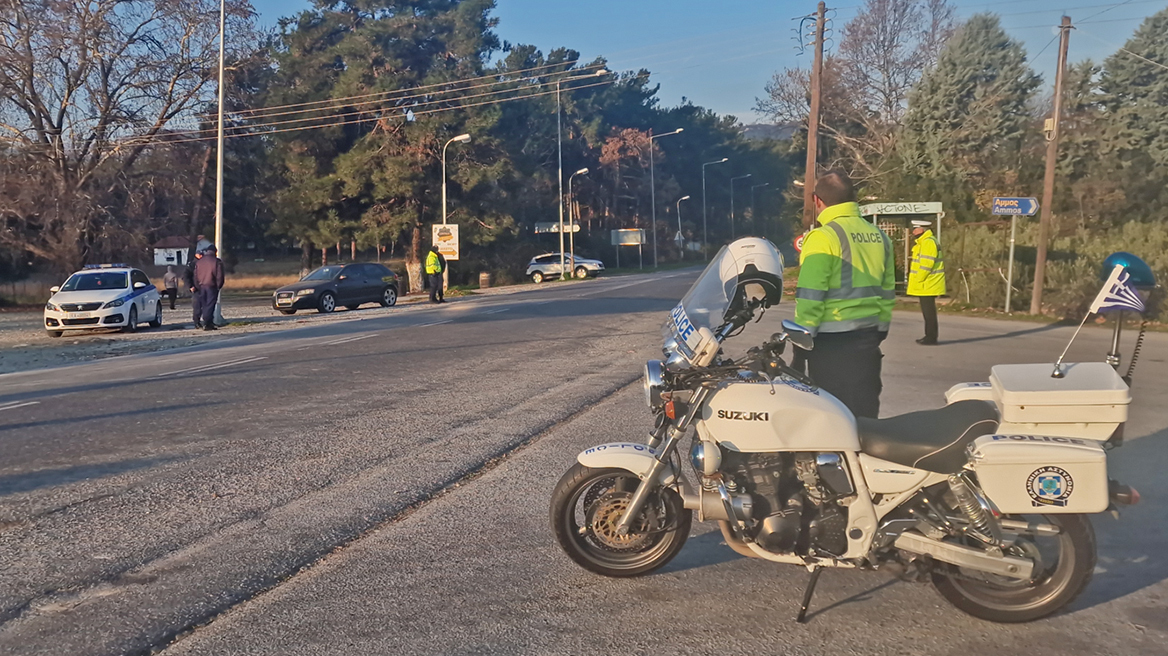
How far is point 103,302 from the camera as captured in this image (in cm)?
2203

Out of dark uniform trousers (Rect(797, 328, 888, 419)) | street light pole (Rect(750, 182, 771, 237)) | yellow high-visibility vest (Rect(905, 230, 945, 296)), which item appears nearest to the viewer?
dark uniform trousers (Rect(797, 328, 888, 419))

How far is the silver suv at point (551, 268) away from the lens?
184ft

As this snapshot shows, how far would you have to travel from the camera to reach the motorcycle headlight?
14.6ft

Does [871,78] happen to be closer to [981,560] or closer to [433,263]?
[433,263]

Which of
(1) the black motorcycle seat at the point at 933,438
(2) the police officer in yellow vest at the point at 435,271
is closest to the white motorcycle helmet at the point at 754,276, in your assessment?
(1) the black motorcycle seat at the point at 933,438

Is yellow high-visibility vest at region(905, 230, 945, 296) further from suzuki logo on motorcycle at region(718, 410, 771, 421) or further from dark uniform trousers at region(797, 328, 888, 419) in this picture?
suzuki logo on motorcycle at region(718, 410, 771, 421)

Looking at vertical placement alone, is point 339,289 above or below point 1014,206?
below

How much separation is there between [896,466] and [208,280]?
790 inches

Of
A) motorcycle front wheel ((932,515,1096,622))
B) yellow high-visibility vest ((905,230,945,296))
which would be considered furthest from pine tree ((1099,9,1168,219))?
motorcycle front wheel ((932,515,1096,622))

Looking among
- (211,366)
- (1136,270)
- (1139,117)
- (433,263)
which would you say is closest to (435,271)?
(433,263)

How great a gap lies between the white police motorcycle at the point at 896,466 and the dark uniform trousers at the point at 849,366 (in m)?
0.92

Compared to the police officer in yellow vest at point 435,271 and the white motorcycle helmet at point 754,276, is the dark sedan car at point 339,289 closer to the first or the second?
the police officer in yellow vest at point 435,271

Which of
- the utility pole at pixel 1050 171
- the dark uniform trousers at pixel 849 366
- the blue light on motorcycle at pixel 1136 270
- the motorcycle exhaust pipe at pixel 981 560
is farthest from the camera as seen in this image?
A: the utility pole at pixel 1050 171

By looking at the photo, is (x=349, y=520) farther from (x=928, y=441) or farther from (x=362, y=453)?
(x=928, y=441)
